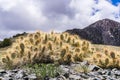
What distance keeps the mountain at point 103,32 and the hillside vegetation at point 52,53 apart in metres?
14.6

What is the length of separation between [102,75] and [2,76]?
2601 mm

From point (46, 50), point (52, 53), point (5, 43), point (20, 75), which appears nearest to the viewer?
point (20, 75)

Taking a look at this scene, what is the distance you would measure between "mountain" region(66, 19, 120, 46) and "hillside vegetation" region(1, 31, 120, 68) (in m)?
14.6

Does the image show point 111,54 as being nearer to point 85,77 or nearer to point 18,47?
point 18,47

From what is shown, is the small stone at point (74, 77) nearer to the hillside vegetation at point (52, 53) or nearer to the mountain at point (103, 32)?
the hillside vegetation at point (52, 53)

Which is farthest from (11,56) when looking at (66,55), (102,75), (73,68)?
(102,75)

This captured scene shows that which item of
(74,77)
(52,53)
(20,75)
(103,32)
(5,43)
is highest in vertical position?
(103,32)

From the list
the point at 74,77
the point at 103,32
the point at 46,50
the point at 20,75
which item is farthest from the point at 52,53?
the point at 103,32

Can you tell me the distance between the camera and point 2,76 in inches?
450

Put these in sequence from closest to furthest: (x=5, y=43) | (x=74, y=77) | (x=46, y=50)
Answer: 1. (x=74, y=77)
2. (x=46, y=50)
3. (x=5, y=43)

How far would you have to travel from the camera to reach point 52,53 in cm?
1489

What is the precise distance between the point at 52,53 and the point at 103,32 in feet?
57.9

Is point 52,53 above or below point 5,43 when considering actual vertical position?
below

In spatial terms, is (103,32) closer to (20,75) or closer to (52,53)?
(52,53)
